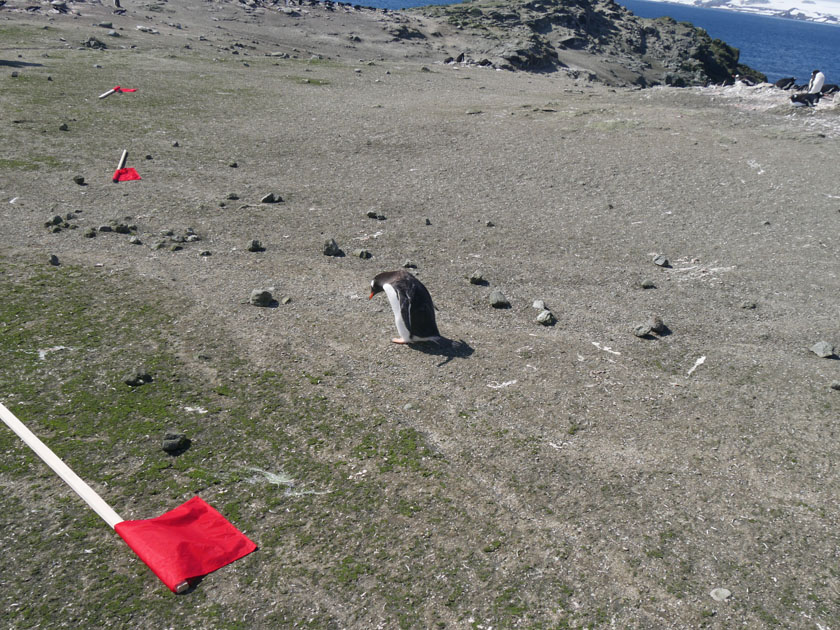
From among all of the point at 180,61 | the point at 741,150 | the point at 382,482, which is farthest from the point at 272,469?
the point at 180,61

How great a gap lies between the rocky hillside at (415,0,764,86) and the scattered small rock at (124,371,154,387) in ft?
73.5

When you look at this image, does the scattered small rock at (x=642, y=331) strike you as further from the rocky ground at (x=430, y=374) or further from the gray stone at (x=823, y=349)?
the gray stone at (x=823, y=349)

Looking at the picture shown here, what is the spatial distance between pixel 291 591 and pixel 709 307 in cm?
575

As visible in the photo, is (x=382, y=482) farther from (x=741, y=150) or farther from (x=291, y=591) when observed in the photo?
(x=741, y=150)

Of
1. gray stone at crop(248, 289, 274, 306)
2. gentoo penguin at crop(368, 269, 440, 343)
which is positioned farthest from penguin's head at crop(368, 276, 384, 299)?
gray stone at crop(248, 289, 274, 306)

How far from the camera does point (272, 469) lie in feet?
14.0

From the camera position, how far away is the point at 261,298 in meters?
6.55

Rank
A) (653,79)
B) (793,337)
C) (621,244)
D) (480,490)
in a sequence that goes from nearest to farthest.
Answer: (480,490) < (793,337) < (621,244) < (653,79)

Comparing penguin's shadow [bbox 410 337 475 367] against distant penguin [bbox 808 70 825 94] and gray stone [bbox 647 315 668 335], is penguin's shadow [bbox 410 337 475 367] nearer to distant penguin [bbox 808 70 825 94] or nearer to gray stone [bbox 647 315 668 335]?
gray stone [bbox 647 315 668 335]

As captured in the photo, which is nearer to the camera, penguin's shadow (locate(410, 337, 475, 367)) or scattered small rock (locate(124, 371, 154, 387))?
scattered small rock (locate(124, 371, 154, 387))

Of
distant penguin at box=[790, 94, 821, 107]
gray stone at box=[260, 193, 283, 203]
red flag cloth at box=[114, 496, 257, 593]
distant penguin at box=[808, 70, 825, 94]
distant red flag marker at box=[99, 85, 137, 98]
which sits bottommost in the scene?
red flag cloth at box=[114, 496, 257, 593]

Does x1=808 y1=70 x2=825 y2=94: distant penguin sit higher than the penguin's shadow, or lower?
higher

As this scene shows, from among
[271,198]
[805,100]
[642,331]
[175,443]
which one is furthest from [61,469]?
[805,100]

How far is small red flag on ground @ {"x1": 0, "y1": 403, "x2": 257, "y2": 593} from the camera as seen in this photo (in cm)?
340
